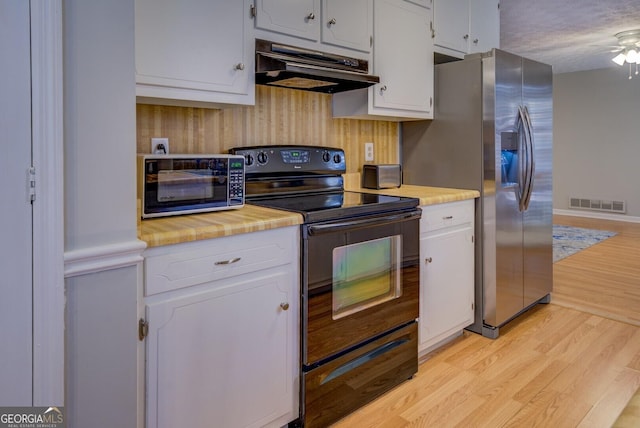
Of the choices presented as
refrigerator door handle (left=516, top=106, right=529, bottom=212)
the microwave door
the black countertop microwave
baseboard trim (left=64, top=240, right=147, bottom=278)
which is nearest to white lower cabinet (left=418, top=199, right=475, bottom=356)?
refrigerator door handle (left=516, top=106, right=529, bottom=212)

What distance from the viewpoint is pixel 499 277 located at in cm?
272

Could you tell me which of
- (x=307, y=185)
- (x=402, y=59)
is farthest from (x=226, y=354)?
(x=402, y=59)

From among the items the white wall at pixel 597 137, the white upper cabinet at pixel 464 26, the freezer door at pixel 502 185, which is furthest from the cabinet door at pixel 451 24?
the white wall at pixel 597 137

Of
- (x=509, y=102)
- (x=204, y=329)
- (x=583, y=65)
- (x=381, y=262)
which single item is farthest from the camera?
(x=583, y=65)

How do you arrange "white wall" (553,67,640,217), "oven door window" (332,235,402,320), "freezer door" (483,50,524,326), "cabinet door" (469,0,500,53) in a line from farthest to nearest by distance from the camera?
"white wall" (553,67,640,217) < "cabinet door" (469,0,500,53) < "freezer door" (483,50,524,326) < "oven door window" (332,235,402,320)

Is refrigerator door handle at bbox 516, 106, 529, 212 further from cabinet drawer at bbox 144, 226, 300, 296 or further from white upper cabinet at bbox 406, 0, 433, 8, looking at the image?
cabinet drawer at bbox 144, 226, 300, 296

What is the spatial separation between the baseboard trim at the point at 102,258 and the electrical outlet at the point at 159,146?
29.2 inches

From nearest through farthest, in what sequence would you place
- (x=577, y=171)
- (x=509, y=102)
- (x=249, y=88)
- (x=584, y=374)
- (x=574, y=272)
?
(x=249, y=88) < (x=584, y=374) < (x=509, y=102) < (x=574, y=272) < (x=577, y=171)

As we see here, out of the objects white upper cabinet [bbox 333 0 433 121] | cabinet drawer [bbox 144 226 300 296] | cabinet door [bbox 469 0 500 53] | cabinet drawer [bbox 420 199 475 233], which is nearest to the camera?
cabinet drawer [bbox 144 226 300 296]

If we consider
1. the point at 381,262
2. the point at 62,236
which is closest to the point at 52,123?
the point at 62,236

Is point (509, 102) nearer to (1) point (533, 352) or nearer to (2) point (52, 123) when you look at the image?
(1) point (533, 352)

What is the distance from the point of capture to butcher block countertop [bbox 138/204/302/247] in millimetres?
1354

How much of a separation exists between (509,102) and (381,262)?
1393 mm

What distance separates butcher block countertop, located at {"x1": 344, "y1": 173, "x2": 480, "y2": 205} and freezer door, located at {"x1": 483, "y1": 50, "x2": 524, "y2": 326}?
0.17 metres
